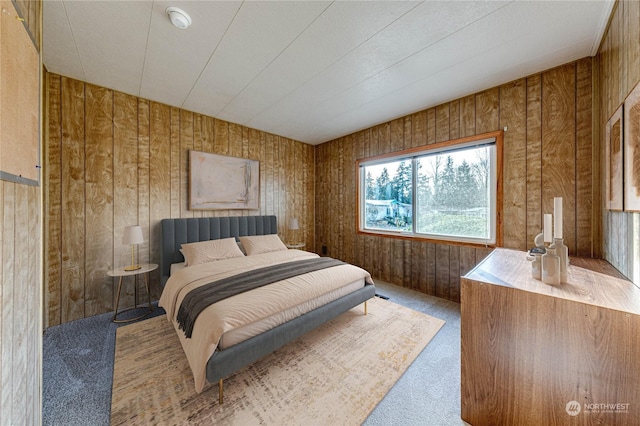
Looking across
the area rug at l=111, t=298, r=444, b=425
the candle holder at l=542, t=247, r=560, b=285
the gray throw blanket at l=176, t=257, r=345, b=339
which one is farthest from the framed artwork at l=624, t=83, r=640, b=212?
the gray throw blanket at l=176, t=257, r=345, b=339

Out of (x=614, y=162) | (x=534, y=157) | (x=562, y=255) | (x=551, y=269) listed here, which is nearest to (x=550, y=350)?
(x=551, y=269)

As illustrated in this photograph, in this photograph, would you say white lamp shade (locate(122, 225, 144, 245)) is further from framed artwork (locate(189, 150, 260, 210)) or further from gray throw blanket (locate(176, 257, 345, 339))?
gray throw blanket (locate(176, 257, 345, 339))

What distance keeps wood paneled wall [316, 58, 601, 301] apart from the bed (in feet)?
3.91

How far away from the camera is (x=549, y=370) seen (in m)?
1.15

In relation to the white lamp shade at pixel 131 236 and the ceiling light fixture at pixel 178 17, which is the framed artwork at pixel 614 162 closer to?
the ceiling light fixture at pixel 178 17

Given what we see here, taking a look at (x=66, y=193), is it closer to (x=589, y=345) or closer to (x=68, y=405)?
(x=68, y=405)

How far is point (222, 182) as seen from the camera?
12.0ft

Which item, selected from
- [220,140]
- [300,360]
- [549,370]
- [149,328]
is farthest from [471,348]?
[220,140]

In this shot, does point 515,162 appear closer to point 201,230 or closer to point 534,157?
point 534,157

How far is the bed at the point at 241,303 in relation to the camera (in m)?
1.54

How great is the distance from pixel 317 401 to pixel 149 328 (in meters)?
2.00

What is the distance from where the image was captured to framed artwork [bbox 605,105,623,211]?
4.92 ft

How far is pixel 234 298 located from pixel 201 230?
1971 millimetres

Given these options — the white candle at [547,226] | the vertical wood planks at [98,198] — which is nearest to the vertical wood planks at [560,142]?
the white candle at [547,226]
